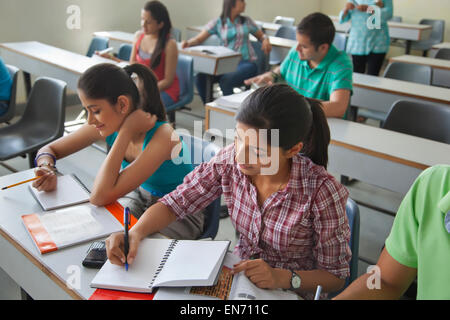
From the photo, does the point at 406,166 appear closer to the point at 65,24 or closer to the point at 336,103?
the point at 336,103

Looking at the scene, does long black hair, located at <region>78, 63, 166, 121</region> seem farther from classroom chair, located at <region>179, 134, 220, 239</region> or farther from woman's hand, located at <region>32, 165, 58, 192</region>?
woman's hand, located at <region>32, 165, 58, 192</region>

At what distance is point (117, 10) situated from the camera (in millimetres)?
5000

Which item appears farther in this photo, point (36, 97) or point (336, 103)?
point (36, 97)

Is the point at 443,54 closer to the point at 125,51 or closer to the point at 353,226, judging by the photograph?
the point at 125,51

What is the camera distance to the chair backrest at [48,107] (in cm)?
248

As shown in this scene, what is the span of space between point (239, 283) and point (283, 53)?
3.96m

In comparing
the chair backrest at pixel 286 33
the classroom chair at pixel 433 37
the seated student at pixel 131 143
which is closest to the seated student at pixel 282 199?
the seated student at pixel 131 143

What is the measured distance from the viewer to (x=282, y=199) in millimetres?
1134

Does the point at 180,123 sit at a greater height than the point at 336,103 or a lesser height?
lesser

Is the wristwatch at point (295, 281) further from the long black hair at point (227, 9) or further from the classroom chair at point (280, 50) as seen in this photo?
the classroom chair at point (280, 50)

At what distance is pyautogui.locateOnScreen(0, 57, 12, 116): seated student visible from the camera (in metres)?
2.89

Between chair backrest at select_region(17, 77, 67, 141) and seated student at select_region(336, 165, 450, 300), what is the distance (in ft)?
6.58

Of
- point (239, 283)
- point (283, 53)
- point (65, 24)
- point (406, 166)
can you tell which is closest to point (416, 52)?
point (283, 53)

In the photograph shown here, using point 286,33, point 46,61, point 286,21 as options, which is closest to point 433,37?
point 286,21
